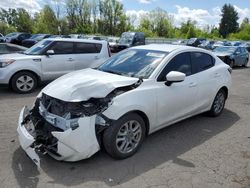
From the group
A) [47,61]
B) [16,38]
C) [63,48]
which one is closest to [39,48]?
[47,61]

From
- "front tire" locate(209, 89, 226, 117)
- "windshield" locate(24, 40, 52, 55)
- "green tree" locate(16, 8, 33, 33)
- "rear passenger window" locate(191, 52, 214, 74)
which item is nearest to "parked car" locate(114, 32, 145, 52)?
"windshield" locate(24, 40, 52, 55)

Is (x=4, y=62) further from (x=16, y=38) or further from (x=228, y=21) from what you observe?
(x=228, y=21)

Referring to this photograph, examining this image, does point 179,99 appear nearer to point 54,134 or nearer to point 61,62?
point 54,134

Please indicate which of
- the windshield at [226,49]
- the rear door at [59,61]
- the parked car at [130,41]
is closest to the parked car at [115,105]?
the rear door at [59,61]

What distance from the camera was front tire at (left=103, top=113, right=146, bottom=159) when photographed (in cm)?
384

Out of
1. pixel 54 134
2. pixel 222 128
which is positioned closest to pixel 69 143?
pixel 54 134

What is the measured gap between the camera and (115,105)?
383cm

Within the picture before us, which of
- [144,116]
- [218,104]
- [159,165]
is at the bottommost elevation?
[159,165]

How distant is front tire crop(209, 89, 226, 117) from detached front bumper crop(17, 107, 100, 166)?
3.25 m

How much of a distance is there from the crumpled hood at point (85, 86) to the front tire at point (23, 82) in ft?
14.0

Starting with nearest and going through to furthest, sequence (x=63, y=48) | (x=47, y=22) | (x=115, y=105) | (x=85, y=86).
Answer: (x=115, y=105) < (x=85, y=86) < (x=63, y=48) < (x=47, y=22)

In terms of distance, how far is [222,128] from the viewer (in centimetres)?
557

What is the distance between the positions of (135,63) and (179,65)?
79 cm

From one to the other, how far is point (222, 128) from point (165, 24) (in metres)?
68.4
